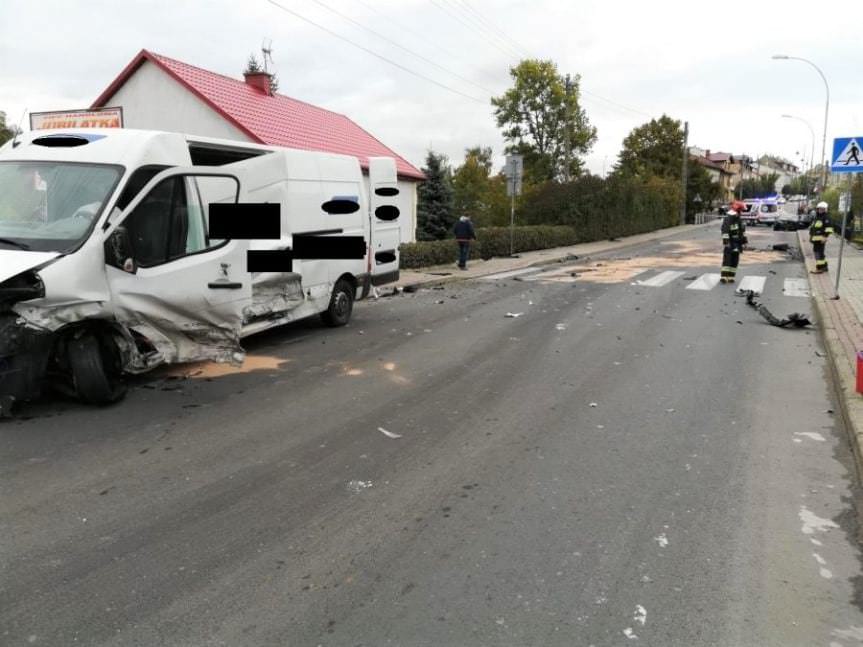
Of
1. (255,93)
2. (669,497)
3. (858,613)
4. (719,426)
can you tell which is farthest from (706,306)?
(255,93)

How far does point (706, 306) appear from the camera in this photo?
1228 cm

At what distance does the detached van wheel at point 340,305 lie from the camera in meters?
10.2

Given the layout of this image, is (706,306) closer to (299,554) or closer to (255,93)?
(299,554)

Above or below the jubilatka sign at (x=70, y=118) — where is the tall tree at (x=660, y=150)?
above

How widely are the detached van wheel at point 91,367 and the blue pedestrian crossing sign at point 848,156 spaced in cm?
1255

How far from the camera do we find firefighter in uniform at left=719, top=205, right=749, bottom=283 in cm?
1541

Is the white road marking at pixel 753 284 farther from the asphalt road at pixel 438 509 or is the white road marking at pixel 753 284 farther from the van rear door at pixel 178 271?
the van rear door at pixel 178 271

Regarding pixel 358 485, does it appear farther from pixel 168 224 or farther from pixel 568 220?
pixel 568 220

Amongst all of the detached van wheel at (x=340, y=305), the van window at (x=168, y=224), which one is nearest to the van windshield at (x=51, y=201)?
the van window at (x=168, y=224)

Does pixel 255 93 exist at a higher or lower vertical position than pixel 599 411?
higher

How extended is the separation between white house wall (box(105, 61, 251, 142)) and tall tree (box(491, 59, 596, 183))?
46.4 m

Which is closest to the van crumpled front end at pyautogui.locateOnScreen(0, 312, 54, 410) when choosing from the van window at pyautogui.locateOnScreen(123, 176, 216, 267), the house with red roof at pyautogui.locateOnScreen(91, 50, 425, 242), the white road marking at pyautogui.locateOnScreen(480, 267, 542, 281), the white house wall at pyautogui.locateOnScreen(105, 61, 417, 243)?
the van window at pyautogui.locateOnScreen(123, 176, 216, 267)

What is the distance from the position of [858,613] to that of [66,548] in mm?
3804

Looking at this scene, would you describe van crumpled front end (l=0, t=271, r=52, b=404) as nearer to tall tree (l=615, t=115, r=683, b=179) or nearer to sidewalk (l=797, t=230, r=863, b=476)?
sidewalk (l=797, t=230, r=863, b=476)
